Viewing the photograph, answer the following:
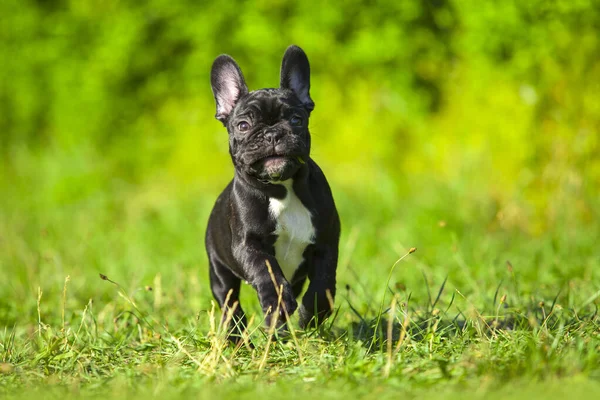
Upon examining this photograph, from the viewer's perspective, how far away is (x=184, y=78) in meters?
10.7

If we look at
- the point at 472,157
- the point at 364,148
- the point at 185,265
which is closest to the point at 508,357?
the point at 185,265

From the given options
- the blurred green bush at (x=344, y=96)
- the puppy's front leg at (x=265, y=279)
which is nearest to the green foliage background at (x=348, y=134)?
the blurred green bush at (x=344, y=96)

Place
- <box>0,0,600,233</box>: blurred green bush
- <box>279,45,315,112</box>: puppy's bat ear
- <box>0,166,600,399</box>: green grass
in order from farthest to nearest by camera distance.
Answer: <box>0,0,600,233</box>: blurred green bush, <box>279,45,315,112</box>: puppy's bat ear, <box>0,166,600,399</box>: green grass

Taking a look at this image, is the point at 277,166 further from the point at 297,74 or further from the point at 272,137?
the point at 297,74

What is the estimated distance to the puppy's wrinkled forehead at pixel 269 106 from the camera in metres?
4.05

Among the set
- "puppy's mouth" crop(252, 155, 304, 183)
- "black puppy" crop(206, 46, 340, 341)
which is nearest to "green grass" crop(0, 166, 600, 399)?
"black puppy" crop(206, 46, 340, 341)

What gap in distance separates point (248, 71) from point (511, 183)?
3.81 m

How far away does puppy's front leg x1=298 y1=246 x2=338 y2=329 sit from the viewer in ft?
13.1

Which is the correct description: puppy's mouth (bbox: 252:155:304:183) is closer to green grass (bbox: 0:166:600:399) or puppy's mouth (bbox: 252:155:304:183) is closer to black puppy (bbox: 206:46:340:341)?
black puppy (bbox: 206:46:340:341)

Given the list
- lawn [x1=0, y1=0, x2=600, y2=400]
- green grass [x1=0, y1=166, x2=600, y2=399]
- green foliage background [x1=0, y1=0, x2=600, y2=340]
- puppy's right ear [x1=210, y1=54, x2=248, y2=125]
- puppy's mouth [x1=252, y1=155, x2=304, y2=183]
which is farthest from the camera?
green foliage background [x1=0, y1=0, x2=600, y2=340]

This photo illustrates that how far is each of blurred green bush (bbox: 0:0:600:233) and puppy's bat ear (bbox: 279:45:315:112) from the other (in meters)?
2.59

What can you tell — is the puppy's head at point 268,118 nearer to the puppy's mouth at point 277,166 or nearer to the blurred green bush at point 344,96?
the puppy's mouth at point 277,166

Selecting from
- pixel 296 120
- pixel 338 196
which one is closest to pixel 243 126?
pixel 296 120

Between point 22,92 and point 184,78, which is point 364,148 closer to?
point 184,78
